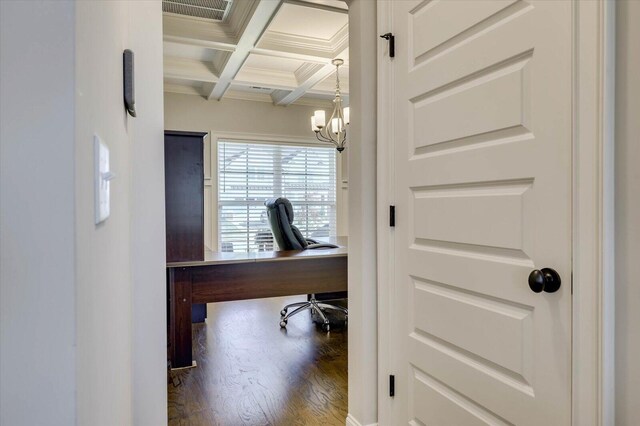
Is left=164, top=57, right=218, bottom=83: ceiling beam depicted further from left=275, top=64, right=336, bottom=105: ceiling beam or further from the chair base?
the chair base

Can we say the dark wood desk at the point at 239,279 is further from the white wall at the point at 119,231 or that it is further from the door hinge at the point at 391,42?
the door hinge at the point at 391,42

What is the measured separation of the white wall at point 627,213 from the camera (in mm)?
922

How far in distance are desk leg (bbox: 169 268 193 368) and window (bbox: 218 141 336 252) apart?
2876mm

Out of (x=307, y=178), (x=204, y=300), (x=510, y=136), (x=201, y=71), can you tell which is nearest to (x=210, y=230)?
(x=307, y=178)

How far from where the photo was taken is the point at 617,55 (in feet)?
3.11

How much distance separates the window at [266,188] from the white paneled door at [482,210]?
4301 mm

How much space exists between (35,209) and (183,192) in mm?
2371

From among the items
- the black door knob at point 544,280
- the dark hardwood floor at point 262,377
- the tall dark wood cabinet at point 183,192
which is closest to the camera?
the black door knob at point 544,280

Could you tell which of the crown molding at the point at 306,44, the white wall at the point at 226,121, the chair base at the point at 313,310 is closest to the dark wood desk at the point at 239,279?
the chair base at the point at 313,310

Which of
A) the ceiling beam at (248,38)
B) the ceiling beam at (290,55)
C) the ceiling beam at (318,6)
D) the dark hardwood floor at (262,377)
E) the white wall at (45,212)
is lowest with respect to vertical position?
the dark hardwood floor at (262,377)

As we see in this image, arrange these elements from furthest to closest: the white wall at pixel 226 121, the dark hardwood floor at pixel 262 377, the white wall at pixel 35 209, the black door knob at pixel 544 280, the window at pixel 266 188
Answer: the window at pixel 266 188, the white wall at pixel 226 121, the dark hardwood floor at pixel 262 377, the black door knob at pixel 544 280, the white wall at pixel 35 209

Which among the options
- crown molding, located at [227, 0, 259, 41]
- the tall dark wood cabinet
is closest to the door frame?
the tall dark wood cabinet

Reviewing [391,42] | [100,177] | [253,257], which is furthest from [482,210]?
[253,257]

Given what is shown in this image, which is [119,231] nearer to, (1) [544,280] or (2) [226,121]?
(1) [544,280]
